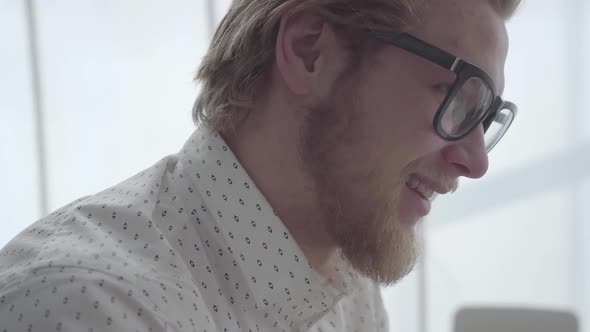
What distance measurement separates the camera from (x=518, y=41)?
272cm

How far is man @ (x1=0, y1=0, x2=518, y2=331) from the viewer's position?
844 millimetres

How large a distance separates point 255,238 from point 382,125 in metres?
0.23

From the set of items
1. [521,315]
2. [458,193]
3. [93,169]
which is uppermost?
[93,169]

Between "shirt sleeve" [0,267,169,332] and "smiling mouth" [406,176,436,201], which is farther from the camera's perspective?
"smiling mouth" [406,176,436,201]

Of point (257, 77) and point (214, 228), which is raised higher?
point (257, 77)

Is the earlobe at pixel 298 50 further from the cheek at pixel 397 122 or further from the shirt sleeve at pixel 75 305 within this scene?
the shirt sleeve at pixel 75 305

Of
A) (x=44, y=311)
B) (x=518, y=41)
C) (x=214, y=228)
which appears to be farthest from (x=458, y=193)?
(x=44, y=311)

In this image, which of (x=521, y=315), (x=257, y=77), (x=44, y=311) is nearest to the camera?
(x=44, y=311)

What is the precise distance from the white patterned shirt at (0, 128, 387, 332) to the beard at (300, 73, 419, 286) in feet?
0.25

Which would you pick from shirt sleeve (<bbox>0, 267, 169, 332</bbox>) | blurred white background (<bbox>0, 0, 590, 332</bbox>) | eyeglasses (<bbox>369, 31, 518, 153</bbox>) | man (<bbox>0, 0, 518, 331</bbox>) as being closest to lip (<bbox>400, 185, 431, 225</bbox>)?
man (<bbox>0, 0, 518, 331</bbox>)

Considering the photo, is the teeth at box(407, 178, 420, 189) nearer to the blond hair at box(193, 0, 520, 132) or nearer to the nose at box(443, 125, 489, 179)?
the nose at box(443, 125, 489, 179)

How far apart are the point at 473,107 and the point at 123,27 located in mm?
2086

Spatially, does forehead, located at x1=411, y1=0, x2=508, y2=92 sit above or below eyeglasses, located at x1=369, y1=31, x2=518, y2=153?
above

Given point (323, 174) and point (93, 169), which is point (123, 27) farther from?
point (323, 174)
